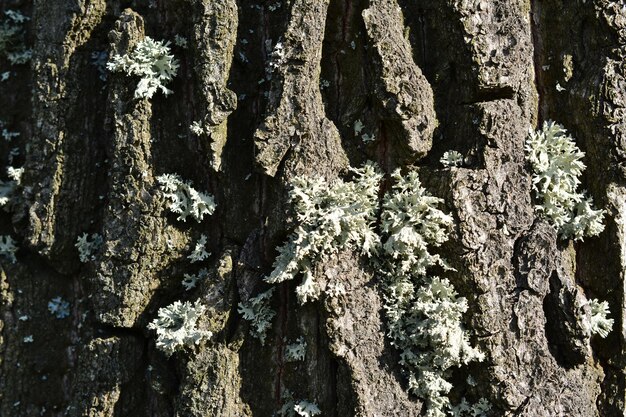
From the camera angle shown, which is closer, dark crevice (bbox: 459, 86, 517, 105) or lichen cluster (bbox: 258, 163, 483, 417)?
lichen cluster (bbox: 258, 163, 483, 417)

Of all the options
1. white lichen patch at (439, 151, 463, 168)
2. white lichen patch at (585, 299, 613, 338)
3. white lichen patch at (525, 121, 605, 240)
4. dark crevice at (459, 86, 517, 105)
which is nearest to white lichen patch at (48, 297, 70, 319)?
white lichen patch at (439, 151, 463, 168)

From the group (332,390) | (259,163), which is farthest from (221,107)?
(332,390)

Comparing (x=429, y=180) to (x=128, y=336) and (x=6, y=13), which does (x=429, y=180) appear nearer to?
(x=128, y=336)

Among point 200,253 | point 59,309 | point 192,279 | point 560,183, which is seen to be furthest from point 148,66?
point 560,183

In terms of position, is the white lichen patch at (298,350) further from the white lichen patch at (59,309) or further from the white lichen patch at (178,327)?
the white lichen patch at (59,309)

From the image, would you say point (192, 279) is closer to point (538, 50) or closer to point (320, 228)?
point (320, 228)

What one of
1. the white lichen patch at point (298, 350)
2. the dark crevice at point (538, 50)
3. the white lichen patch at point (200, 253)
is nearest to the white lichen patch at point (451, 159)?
the dark crevice at point (538, 50)

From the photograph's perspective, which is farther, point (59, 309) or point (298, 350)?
point (59, 309)

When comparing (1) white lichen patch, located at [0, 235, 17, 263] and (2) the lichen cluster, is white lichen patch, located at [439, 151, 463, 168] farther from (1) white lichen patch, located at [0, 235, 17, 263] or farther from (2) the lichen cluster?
(1) white lichen patch, located at [0, 235, 17, 263]
